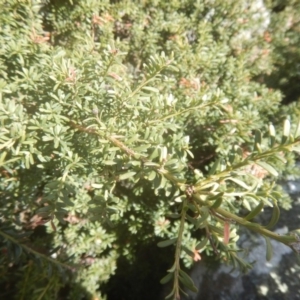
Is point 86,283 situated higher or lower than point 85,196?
lower

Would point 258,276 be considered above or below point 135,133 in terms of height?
below

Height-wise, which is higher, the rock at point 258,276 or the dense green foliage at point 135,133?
the dense green foliage at point 135,133

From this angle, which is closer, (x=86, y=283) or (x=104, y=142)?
(x=104, y=142)

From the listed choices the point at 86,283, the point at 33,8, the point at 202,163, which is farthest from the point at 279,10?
the point at 86,283

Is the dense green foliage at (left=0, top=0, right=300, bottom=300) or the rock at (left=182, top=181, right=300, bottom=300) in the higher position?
the dense green foliage at (left=0, top=0, right=300, bottom=300)

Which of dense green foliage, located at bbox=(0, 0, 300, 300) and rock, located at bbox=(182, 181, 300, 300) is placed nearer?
dense green foliage, located at bbox=(0, 0, 300, 300)

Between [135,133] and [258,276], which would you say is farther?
[258,276]

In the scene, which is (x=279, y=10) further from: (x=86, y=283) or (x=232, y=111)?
(x=86, y=283)

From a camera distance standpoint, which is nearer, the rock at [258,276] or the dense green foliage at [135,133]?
the dense green foliage at [135,133]
